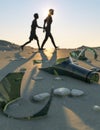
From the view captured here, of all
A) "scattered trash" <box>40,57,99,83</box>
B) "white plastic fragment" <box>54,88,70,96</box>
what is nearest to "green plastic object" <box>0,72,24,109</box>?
"white plastic fragment" <box>54,88,70,96</box>

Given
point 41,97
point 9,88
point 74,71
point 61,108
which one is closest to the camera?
point 9,88

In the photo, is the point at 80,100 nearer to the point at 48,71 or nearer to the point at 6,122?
the point at 6,122

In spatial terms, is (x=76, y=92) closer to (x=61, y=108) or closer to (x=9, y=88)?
(x=61, y=108)

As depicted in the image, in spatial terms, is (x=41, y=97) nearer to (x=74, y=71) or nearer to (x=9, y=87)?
(x=9, y=87)

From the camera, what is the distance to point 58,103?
698 centimetres

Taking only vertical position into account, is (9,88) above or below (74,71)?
above

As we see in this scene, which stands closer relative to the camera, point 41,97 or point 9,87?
point 9,87

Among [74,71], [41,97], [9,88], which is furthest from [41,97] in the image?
[74,71]

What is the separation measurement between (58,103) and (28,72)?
3304 millimetres

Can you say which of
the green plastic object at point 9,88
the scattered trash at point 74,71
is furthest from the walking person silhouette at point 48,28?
the green plastic object at point 9,88

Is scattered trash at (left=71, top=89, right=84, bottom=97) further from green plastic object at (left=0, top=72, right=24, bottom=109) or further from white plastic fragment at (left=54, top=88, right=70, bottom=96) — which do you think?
green plastic object at (left=0, top=72, right=24, bottom=109)

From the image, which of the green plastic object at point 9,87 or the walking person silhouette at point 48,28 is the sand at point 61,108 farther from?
the walking person silhouette at point 48,28

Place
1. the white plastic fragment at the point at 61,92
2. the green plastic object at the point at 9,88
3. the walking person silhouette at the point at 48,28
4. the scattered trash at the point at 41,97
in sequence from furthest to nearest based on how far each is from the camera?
the walking person silhouette at the point at 48,28 < the white plastic fragment at the point at 61,92 < the scattered trash at the point at 41,97 < the green plastic object at the point at 9,88

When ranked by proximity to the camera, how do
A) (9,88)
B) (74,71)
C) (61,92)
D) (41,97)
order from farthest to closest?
(74,71) → (61,92) → (41,97) → (9,88)
